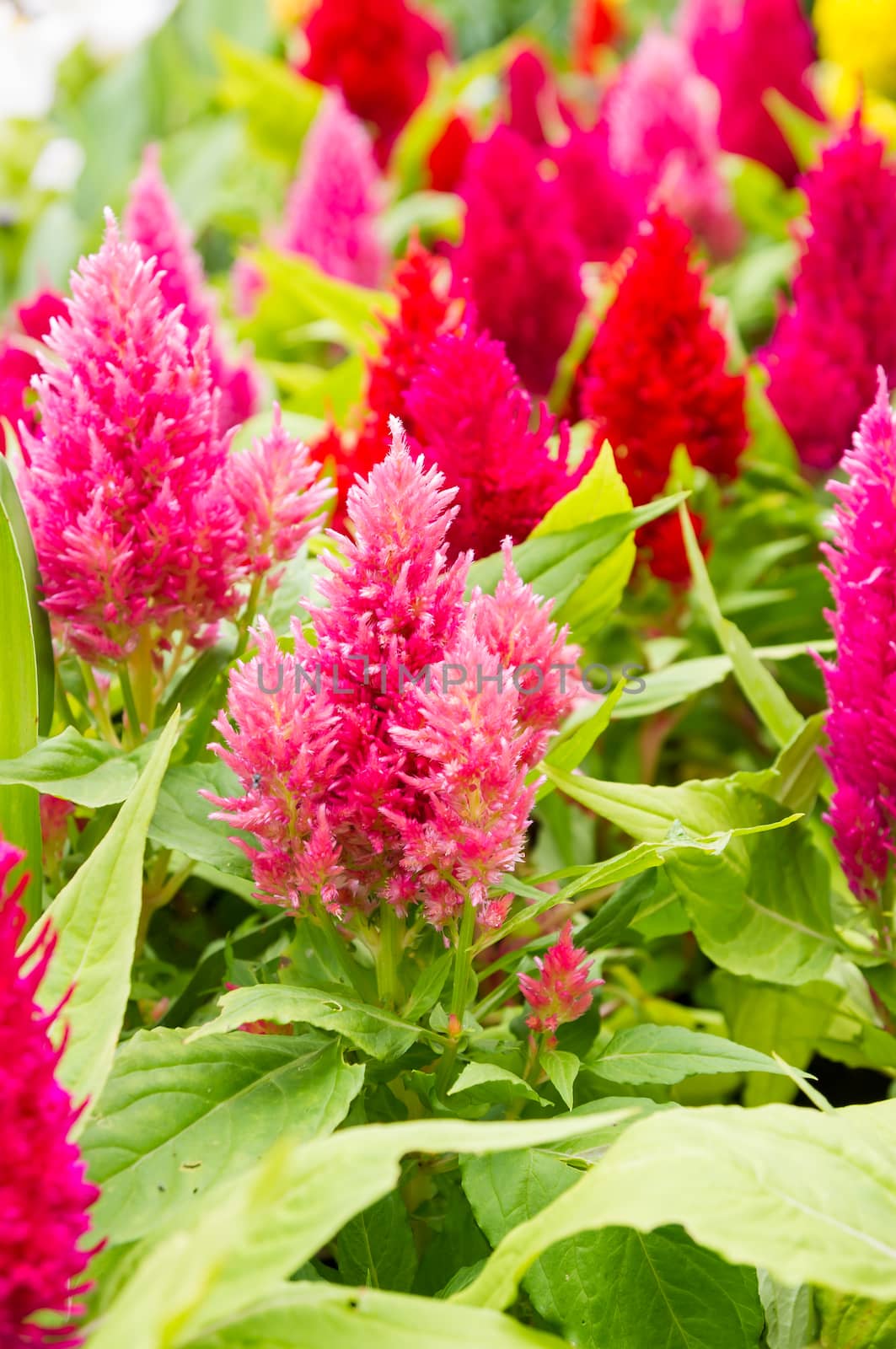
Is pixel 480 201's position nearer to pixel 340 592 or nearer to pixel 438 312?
pixel 438 312

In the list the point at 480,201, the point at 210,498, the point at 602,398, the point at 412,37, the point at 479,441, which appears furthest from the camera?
the point at 412,37

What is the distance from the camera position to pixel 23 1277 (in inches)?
20.2

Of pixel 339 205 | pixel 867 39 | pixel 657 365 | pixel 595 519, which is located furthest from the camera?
pixel 867 39

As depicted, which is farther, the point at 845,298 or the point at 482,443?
the point at 845,298

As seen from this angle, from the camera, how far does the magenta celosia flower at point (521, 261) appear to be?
1.50m

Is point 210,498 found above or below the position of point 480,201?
below

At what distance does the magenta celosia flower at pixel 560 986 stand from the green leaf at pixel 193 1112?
4.7 inches

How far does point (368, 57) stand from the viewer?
260 centimetres

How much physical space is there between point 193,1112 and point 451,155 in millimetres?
2068

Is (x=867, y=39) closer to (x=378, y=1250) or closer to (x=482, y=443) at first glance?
(x=482, y=443)

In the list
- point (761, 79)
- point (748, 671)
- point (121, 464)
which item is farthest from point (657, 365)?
point (761, 79)

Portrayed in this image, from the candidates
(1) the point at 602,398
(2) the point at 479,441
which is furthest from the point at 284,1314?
(1) the point at 602,398

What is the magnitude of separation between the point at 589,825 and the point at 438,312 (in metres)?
0.55

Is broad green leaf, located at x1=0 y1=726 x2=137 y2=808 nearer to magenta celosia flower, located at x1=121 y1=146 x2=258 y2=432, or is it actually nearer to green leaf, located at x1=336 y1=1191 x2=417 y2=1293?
green leaf, located at x1=336 y1=1191 x2=417 y2=1293
